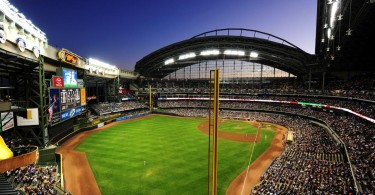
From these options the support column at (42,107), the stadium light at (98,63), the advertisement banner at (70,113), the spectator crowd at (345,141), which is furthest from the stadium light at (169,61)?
the support column at (42,107)

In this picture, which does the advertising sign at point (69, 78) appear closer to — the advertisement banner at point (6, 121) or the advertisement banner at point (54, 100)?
the advertisement banner at point (54, 100)

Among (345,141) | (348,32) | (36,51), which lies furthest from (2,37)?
(345,141)

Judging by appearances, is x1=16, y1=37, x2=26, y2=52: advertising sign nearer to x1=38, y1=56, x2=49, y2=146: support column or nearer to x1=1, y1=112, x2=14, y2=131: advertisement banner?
x1=38, y1=56, x2=49, y2=146: support column

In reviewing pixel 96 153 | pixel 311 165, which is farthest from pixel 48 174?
pixel 311 165

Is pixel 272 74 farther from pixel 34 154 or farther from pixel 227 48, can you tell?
pixel 34 154

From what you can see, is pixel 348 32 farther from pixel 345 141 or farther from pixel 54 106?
pixel 54 106

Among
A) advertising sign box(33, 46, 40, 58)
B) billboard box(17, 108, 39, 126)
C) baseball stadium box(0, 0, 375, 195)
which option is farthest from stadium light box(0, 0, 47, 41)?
billboard box(17, 108, 39, 126)
